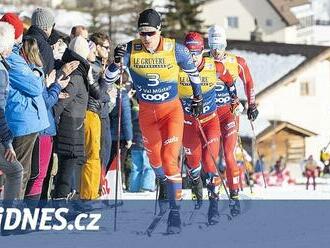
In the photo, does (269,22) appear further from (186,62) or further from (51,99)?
(51,99)

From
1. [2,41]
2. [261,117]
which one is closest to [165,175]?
[2,41]

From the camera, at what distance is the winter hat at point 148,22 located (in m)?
9.99

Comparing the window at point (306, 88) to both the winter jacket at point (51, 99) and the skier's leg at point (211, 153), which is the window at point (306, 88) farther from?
the winter jacket at point (51, 99)

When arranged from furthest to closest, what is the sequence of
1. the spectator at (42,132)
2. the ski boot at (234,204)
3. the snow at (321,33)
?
1. the snow at (321,33)
2. the ski boot at (234,204)
3. the spectator at (42,132)

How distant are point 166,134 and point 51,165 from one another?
1.19 m

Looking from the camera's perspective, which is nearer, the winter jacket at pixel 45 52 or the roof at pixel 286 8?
the winter jacket at pixel 45 52

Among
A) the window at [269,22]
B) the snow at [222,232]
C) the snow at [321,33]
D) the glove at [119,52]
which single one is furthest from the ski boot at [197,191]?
the snow at [321,33]

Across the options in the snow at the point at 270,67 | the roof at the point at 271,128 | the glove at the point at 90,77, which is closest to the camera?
the glove at the point at 90,77

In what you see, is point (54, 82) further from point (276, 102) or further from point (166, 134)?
point (276, 102)

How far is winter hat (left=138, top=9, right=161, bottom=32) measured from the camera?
9992 mm

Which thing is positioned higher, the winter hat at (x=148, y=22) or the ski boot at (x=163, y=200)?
the winter hat at (x=148, y=22)

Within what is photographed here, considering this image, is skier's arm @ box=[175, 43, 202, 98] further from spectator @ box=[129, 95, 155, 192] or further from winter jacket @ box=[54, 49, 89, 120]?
spectator @ box=[129, 95, 155, 192]

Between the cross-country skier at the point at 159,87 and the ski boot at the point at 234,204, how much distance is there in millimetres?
1335

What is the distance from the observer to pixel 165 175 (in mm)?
10211
